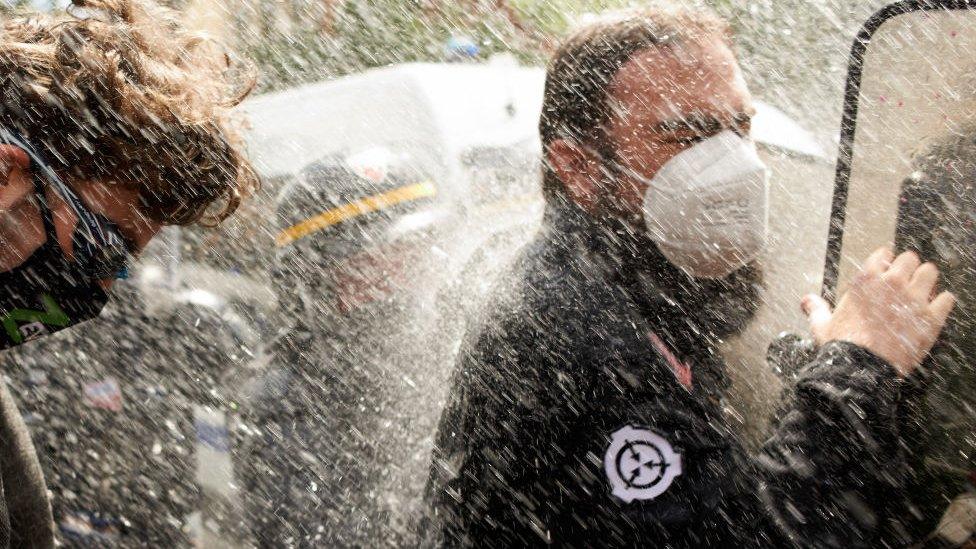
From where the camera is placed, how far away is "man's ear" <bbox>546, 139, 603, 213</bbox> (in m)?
1.92

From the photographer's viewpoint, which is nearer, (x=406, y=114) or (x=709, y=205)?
(x=709, y=205)

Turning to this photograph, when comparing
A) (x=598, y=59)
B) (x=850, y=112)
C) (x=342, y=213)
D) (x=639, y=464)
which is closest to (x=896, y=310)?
(x=850, y=112)

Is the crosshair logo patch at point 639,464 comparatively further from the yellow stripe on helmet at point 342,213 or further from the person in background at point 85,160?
the yellow stripe on helmet at point 342,213

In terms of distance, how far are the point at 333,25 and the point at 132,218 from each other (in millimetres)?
6997

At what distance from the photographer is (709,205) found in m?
1.82

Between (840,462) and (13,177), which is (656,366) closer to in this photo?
(840,462)

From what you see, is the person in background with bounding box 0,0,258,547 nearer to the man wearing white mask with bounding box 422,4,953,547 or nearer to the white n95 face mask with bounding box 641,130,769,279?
the man wearing white mask with bounding box 422,4,953,547

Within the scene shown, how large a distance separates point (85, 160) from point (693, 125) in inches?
57.1

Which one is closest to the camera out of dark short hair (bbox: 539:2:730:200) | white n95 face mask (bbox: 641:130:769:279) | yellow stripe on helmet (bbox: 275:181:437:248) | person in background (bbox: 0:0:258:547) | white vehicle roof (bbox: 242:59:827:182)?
person in background (bbox: 0:0:258:547)

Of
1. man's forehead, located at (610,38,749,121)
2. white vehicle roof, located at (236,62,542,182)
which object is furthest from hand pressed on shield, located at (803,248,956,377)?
white vehicle roof, located at (236,62,542,182)

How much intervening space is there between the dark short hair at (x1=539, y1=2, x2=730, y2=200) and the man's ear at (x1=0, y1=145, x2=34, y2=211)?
4.03 ft

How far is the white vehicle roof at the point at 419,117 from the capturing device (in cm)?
335

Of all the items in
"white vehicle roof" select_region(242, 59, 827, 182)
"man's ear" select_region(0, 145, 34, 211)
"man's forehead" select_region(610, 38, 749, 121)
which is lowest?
"white vehicle roof" select_region(242, 59, 827, 182)

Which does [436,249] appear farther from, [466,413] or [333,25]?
[333,25]
